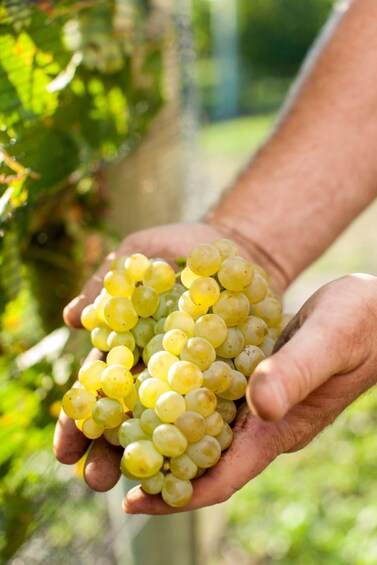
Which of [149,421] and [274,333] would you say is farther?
[274,333]

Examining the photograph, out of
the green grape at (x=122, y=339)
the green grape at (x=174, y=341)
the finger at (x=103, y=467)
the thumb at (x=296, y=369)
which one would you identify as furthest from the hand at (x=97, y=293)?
the thumb at (x=296, y=369)

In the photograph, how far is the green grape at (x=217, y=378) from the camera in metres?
1.06

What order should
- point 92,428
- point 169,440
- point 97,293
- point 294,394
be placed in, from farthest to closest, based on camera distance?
1. point 97,293
2. point 92,428
3. point 169,440
4. point 294,394

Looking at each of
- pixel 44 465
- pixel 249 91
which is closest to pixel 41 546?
pixel 44 465

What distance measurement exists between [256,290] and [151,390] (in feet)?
0.83

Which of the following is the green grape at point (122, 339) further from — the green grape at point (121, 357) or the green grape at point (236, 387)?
the green grape at point (236, 387)

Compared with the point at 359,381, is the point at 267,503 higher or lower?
lower

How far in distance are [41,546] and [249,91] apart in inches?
456

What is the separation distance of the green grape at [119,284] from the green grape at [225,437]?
0.29m

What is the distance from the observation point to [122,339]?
3.89ft

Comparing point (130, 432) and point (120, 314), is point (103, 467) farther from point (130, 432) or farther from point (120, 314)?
point (120, 314)

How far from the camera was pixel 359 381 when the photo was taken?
1102 mm

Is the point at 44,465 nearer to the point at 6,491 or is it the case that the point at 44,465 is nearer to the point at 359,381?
the point at 6,491

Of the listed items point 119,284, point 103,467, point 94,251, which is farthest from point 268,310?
point 94,251
